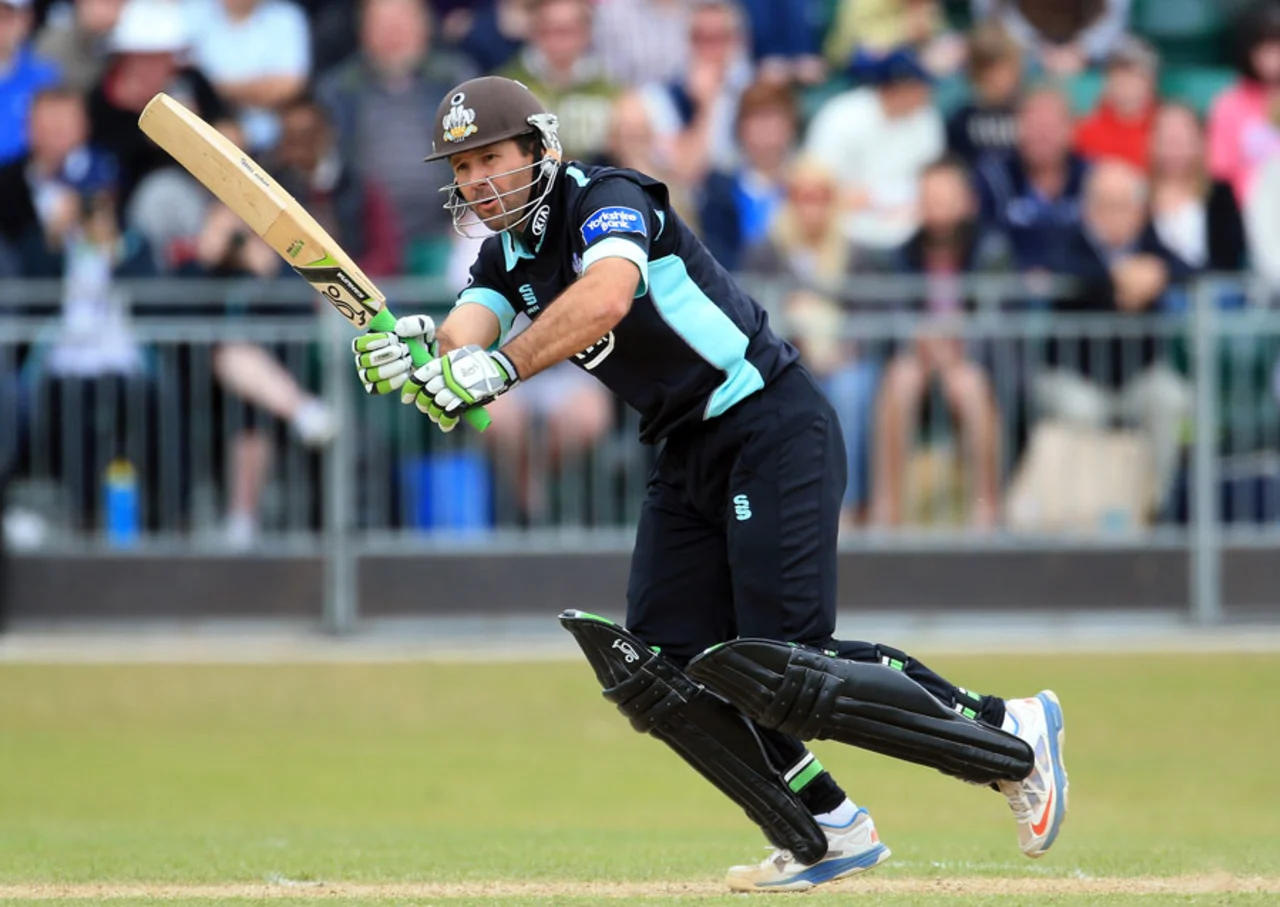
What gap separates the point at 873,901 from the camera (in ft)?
20.2

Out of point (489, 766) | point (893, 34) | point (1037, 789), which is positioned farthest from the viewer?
point (893, 34)

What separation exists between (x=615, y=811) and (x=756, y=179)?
15.1 ft

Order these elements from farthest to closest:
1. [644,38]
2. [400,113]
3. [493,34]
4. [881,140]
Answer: [644,38] → [493,34] → [881,140] → [400,113]

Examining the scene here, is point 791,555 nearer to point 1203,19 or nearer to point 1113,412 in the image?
point 1113,412

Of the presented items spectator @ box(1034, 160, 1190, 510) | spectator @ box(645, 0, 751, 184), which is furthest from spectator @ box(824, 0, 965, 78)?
spectator @ box(1034, 160, 1190, 510)

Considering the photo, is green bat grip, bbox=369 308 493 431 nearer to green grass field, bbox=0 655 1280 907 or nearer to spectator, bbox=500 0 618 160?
green grass field, bbox=0 655 1280 907

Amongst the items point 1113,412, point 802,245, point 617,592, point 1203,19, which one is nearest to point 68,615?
point 617,592

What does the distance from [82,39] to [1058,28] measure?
667 centimetres

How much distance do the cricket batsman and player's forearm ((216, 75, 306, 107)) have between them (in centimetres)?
713

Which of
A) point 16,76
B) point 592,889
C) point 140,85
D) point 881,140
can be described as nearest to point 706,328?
point 592,889

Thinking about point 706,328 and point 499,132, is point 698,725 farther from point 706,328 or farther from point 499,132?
point 499,132

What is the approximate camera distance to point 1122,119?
1412cm

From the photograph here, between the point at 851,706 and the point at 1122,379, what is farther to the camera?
the point at 1122,379

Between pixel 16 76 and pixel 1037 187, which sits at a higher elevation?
pixel 16 76
